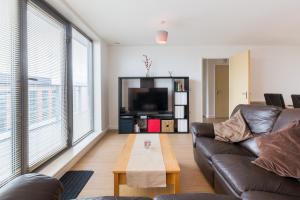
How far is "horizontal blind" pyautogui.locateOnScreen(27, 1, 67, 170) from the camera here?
244 centimetres

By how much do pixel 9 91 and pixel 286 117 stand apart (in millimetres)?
2828

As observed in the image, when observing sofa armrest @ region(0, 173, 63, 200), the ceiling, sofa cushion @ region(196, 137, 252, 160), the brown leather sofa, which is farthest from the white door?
sofa armrest @ region(0, 173, 63, 200)

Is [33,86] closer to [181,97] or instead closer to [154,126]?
[154,126]

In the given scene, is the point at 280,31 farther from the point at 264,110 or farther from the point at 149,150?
the point at 149,150

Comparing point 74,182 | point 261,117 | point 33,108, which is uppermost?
point 33,108

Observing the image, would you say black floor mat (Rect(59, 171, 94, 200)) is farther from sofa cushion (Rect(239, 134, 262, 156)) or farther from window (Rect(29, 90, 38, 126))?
sofa cushion (Rect(239, 134, 262, 156))

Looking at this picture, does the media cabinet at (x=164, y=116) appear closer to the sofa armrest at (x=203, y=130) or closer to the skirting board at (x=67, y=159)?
the skirting board at (x=67, y=159)

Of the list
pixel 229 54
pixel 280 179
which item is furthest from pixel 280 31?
pixel 280 179

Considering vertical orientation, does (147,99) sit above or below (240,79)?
below

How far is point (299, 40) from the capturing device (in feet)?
16.0

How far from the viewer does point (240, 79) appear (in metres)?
4.66

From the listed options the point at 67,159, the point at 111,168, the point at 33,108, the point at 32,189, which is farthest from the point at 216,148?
the point at 33,108

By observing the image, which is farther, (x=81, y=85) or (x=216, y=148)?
(x=81, y=85)

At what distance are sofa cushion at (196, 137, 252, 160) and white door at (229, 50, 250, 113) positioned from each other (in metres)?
2.15
